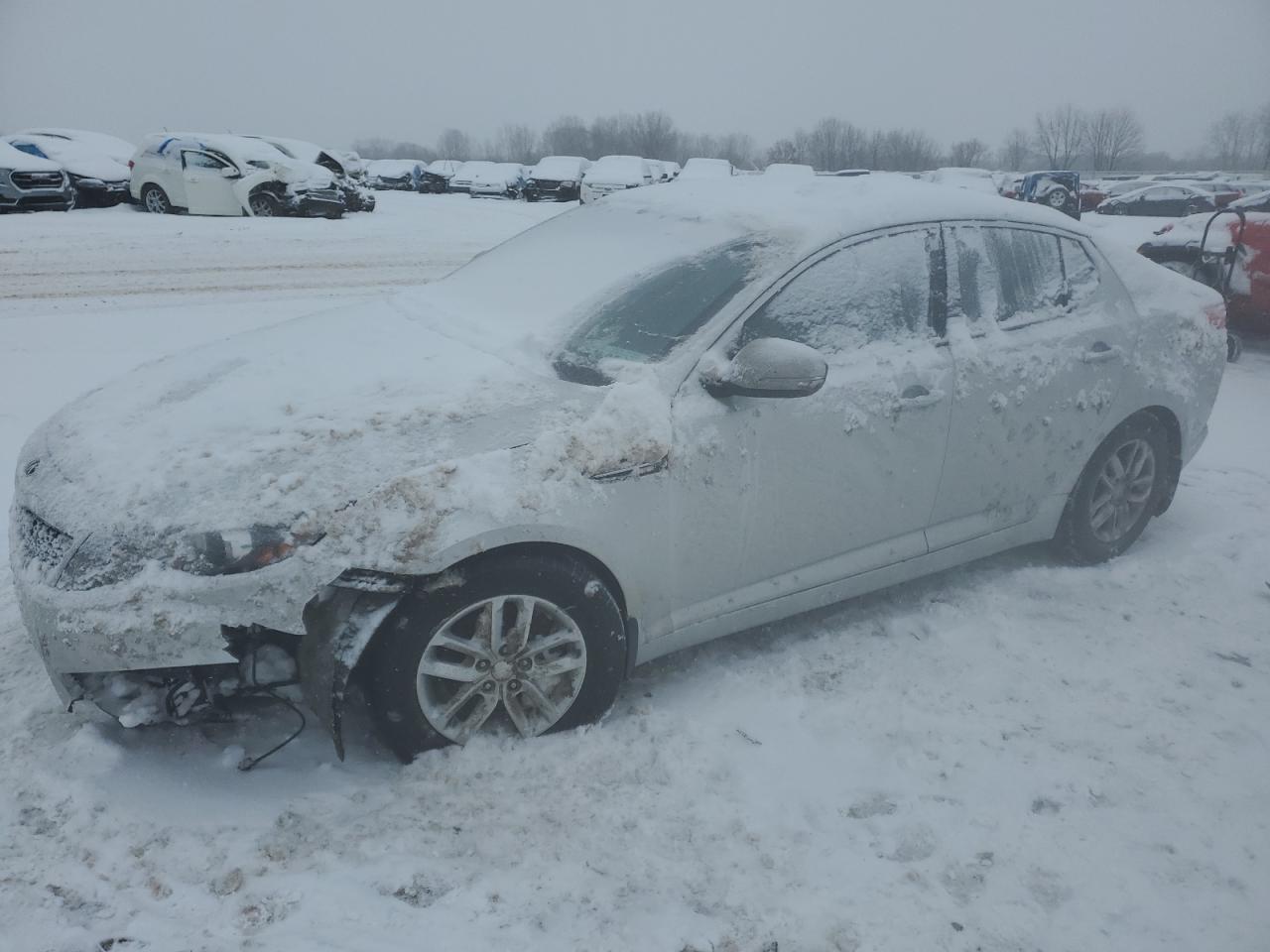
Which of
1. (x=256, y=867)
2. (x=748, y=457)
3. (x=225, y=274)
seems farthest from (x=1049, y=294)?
(x=225, y=274)

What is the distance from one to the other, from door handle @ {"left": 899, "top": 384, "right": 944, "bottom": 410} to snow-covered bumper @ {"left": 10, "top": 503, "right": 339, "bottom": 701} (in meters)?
2.08

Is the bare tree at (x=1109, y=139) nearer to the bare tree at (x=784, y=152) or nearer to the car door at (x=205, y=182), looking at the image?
the bare tree at (x=784, y=152)

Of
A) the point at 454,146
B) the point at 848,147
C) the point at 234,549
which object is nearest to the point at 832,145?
the point at 848,147

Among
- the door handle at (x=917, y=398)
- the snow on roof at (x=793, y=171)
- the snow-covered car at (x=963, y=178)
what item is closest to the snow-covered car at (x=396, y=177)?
the snow-covered car at (x=963, y=178)

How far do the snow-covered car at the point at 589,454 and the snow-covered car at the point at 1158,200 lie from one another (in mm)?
29528

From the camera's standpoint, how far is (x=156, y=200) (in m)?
16.0

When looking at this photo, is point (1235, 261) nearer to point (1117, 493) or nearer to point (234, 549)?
point (1117, 493)

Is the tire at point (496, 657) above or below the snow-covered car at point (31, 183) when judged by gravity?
below

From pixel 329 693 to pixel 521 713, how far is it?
0.59 metres

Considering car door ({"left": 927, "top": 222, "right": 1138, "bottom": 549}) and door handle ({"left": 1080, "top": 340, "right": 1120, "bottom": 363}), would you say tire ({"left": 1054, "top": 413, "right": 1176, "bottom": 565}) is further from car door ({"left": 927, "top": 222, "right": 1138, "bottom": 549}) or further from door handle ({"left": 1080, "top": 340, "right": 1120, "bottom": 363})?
door handle ({"left": 1080, "top": 340, "right": 1120, "bottom": 363})

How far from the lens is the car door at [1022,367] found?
3518mm

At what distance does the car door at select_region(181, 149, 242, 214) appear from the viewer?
1553 cm

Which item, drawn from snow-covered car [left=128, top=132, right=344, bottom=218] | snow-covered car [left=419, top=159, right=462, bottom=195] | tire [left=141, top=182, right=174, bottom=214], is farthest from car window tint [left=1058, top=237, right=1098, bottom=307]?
snow-covered car [left=419, top=159, right=462, bottom=195]

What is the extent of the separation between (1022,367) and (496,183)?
90.3 ft
